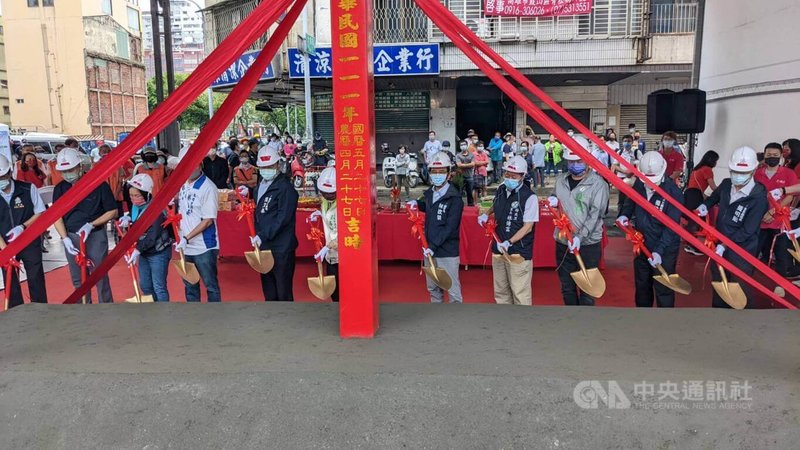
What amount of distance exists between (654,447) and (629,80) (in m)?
18.9

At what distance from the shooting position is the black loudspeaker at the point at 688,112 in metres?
8.68

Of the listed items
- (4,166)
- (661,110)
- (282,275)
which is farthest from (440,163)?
(661,110)

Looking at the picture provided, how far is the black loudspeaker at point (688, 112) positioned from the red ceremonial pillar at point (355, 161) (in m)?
7.52

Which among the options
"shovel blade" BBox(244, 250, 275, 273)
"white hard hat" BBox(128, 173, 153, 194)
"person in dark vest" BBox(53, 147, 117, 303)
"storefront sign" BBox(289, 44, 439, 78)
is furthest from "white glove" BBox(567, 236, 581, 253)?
"storefront sign" BBox(289, 44, 439, 78)

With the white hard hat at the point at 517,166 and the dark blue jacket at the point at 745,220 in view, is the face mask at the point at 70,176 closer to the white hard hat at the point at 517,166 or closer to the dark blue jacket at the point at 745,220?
the white hard hat at the point at 517,166

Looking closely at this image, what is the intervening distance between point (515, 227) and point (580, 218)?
57 centimetres

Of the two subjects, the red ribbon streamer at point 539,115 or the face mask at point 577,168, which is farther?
the face mask at point 577,168

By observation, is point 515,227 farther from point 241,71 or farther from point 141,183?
point 241,71

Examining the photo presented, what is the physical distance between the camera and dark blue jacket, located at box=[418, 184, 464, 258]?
484 cm

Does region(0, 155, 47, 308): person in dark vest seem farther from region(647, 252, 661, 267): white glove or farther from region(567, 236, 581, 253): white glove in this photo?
region(647, 252, 661, 267): white glove

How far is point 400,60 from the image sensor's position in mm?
15625

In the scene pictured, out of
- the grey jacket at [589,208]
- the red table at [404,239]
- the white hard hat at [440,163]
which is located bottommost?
the red table at [404,239]

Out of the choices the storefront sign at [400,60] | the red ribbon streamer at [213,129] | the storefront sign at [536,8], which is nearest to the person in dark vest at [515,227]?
the red ribbon streamer at [213,129]

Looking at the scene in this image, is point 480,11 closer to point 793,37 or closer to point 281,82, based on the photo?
point 281,82
